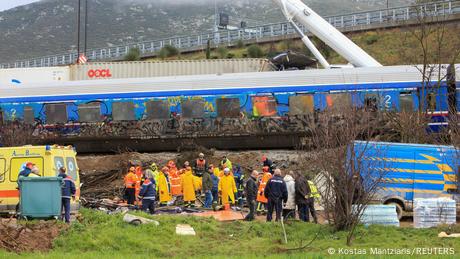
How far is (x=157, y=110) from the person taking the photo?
1198 inches

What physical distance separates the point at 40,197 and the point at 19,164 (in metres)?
2.26

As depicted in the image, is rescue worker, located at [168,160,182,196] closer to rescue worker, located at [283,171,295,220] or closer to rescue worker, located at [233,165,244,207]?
rescue worker, located at [233,165,244,207]

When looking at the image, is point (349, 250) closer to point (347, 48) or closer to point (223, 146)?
point (223, 146)

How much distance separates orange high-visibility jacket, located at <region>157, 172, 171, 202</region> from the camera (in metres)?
22.4

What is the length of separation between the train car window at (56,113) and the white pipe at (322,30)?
36.4ft

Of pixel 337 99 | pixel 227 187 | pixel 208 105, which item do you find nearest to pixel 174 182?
pixel 227 187

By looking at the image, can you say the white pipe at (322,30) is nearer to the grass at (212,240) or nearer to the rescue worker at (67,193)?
the grass at (212,240)

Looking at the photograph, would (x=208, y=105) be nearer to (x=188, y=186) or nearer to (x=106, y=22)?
(x=188, y=186)

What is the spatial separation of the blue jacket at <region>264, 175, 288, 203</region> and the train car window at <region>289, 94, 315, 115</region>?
11.0m

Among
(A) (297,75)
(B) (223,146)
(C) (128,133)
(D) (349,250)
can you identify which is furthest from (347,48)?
(D) (349,250)

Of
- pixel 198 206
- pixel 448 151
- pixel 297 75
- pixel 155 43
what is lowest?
pixel 198 206

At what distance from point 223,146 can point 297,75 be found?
414 centimetres

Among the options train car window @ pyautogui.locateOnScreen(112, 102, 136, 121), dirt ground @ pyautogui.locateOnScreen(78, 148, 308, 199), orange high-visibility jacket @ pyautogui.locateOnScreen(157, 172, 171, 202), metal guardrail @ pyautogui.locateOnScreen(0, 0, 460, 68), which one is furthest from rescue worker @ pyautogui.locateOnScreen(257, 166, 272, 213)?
metal guardrail @ pyautogui.locateOnScreen(0, 0, 460, 68)

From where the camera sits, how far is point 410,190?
19.6 metres
